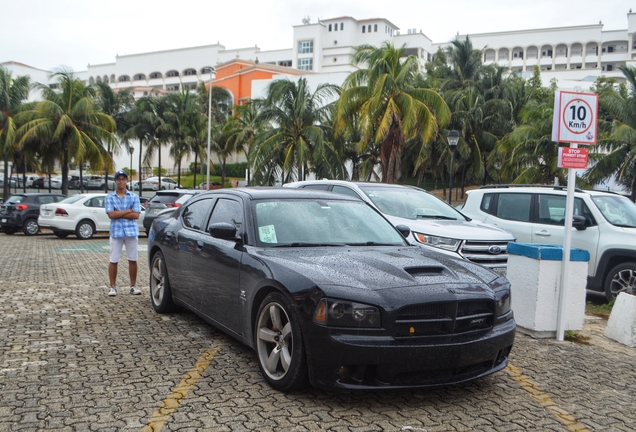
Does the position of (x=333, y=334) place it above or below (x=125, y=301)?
above

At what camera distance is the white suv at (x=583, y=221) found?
8422 mm

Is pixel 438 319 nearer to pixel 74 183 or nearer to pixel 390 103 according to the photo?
pixel 390 103

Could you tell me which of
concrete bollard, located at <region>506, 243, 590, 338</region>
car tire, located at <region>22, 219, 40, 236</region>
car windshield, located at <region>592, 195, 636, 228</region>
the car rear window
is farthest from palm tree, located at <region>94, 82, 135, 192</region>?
concrete bollard, located at <region>506, 243, 590, 338</region>

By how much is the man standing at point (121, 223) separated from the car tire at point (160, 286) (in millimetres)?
1097

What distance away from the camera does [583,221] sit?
860 cm

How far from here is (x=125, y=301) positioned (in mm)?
7914

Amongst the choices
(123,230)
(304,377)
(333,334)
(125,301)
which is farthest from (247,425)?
(123,230)

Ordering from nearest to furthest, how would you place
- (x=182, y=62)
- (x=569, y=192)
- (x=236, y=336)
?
(x=236, y=336) < (x=569, y=192) < (x=182, y=62)

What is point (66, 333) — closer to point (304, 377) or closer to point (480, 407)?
point (304, 377)

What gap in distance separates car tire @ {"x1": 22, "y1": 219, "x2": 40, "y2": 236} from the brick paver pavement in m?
15.0

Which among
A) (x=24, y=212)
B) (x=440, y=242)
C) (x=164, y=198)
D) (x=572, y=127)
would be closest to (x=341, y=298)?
(x=572, y=127)

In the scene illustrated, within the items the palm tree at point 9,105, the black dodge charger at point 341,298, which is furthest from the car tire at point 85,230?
the black dodge charger at point 341,298

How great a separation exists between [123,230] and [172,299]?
6.27 ft

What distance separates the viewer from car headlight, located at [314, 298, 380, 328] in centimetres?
390
